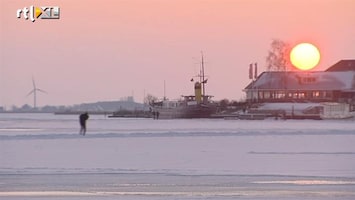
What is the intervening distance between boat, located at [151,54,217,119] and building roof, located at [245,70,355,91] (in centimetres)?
801

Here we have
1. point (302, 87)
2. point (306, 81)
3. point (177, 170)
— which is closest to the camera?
point (177, 170)

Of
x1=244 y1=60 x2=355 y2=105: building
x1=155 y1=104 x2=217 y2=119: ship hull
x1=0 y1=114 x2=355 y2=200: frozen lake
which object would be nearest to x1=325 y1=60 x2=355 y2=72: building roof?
x1=244 y1=60 x2=355 y2=105: building

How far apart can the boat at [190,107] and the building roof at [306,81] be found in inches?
315

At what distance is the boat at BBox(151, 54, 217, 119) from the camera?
10588 cm

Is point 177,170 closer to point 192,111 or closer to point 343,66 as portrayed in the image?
point 192,111

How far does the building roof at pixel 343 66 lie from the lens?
408 feet

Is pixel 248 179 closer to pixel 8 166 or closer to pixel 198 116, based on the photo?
pixel 8 166

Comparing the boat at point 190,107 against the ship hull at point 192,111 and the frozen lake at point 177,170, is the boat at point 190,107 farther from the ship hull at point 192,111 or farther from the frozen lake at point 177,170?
the frozen lake at point 177,170

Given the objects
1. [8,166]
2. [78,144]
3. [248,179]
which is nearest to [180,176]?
[248,179]

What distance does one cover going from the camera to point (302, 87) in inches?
4395

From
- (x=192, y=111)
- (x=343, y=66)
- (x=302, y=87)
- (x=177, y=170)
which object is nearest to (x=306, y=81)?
(x=302, y=87)

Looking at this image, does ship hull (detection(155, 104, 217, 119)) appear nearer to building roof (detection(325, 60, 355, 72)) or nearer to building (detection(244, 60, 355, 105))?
building (detection(244, 60, 355, 105))

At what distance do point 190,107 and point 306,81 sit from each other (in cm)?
2001

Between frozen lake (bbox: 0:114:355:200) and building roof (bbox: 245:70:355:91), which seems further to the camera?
building roof (bbox: 245:70:355:91)
